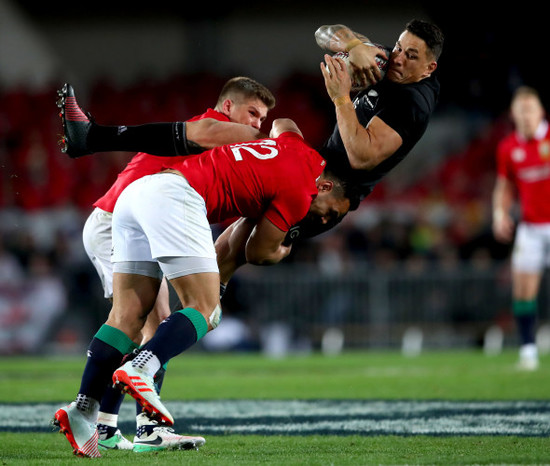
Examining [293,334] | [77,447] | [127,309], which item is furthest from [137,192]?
[293,334]

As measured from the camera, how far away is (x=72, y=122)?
15.5ft

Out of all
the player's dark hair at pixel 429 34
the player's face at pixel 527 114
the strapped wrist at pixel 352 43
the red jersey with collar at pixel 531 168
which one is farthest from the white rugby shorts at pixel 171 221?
the red jersey with collar at pixel 531 168

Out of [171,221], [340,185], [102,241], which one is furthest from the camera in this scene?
[102,241]

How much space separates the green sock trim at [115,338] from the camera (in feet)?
15.5

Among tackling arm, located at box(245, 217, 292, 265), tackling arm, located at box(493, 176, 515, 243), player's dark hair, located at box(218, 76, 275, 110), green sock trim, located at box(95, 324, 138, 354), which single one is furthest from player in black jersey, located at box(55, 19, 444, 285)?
tackling arm, located at box(493, 176, 515, 243)

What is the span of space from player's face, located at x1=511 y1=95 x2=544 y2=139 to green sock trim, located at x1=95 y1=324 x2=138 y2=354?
7305mm

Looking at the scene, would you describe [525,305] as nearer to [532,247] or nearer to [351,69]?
[532,247]

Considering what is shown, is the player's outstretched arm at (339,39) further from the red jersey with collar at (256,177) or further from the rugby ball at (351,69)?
the red jersey with collar at (256,177)

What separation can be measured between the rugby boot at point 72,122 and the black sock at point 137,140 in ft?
0.12

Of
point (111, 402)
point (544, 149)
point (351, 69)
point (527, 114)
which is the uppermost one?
point (351, 69)

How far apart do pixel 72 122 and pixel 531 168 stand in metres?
7.67

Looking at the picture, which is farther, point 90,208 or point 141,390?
point 90,208

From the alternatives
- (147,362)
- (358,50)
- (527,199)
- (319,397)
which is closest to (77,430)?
(147,362)

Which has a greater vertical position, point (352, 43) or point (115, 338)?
point (352, 43)
